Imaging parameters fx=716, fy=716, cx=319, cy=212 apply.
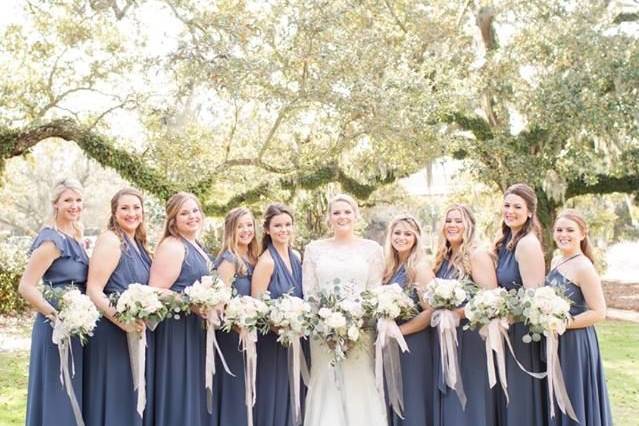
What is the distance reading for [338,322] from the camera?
16.3 ft

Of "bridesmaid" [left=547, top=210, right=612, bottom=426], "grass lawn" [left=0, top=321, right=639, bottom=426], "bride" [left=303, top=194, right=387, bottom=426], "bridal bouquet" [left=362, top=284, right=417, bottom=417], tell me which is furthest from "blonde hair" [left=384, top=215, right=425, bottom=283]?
"grass lawn" [left=0, top=321, right=639, bottom=426]

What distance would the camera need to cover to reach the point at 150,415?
520 centimetres

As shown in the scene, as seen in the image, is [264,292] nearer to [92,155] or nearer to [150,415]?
[150,415]

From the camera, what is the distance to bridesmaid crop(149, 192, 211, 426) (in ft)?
17.1

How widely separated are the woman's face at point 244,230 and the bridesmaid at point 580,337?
7.70ft

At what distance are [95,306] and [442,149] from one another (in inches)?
376

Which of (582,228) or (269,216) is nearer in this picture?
(582,228)

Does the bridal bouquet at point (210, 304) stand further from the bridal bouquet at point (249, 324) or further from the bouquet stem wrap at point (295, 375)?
the bouquet stem wrap at point (295, 375)

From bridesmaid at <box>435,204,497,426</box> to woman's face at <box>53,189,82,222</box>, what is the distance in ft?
9.12

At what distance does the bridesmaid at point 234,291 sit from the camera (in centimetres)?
540

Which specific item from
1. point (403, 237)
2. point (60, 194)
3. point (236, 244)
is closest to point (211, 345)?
point (236, 244)

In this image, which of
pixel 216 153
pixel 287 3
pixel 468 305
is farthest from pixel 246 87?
pixel 468 305

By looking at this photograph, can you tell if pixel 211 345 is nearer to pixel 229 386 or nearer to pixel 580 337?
pixel 229 386

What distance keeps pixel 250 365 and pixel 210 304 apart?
1.91ft
